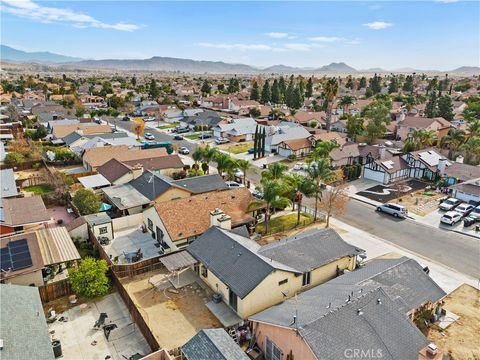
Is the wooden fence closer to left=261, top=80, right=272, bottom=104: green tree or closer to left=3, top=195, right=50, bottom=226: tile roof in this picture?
left=3, top=195, right=50, bottom=226: tile roof

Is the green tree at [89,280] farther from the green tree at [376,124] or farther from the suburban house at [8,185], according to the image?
the green tree at [376,124]

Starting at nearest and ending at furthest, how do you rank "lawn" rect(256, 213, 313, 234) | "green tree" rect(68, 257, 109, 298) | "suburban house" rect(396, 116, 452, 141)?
"green tree" rect(68, 257, 109, 298) < "lawn" rect(256, 213, 313, 234) < "suburban house" rect(396, 116, 452, 141)

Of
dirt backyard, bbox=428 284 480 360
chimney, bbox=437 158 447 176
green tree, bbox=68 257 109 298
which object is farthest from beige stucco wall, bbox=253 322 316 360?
chimney, bbox=437 158 447 176

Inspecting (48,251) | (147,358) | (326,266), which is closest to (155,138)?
(48,251)

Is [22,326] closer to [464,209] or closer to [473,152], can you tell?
[464,209]

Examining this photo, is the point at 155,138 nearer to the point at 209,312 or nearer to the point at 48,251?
the point at 48,251

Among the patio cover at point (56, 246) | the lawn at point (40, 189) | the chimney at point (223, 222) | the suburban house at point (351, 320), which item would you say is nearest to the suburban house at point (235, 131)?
the lawn at point (40, 189)

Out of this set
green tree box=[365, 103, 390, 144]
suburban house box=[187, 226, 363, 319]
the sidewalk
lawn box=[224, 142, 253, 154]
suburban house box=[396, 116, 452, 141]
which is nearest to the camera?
suburban house box=[187, 226, 363, 319]

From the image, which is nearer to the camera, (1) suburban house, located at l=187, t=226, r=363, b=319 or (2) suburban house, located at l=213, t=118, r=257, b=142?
(1) suburban house, located at l=187, t=226, r=363, b=319
